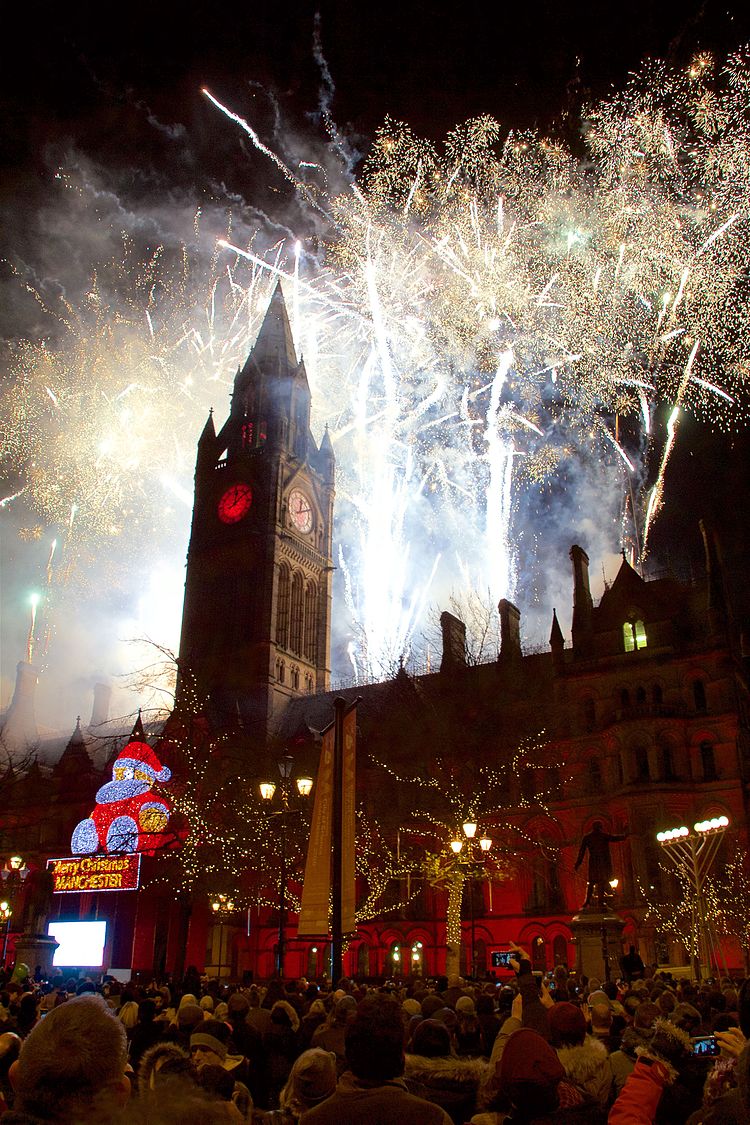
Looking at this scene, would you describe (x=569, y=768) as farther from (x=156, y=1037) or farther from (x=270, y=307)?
(x=270, y=307)

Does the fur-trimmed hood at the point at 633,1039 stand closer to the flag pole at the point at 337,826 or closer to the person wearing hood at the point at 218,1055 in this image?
the person wearing hood at the point at 218,1055

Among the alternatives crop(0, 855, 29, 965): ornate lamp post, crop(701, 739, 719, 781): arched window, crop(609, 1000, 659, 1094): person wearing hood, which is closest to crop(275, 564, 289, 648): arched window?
crop(0, 855, 29, 965): ornate lamp post

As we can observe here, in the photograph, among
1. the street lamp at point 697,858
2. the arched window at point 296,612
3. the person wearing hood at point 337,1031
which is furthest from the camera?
the arched window at point 296,612

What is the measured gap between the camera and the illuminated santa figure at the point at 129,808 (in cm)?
4666

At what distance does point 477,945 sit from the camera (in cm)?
4928

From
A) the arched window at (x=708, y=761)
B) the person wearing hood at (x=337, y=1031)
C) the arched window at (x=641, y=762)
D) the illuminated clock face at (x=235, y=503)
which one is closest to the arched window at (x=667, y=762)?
the arched window at (x=641, y=762)

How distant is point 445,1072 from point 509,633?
50.3 m

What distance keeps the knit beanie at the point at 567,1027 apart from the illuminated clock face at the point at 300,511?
73.9 m

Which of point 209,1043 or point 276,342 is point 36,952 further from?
point 276,342

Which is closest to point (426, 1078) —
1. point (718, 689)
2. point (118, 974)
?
point (718, 689)

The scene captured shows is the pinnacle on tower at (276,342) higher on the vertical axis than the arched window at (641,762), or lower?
higher

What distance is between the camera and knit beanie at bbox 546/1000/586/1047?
668 cm

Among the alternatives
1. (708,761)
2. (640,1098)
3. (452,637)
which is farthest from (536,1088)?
(452,637)

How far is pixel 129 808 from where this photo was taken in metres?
49.0
